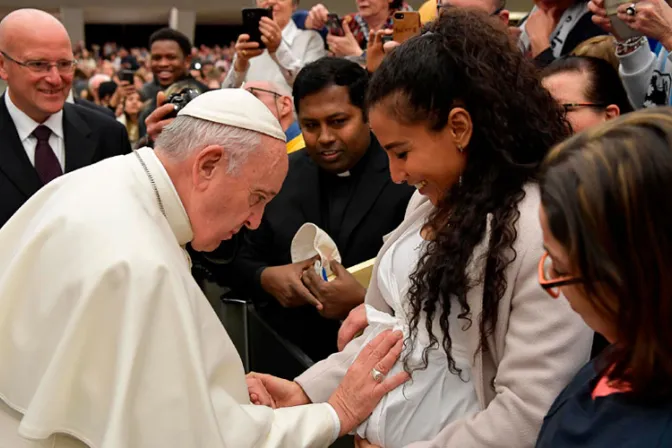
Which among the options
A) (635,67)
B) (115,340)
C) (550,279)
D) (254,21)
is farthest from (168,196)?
(254,21)

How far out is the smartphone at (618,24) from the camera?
8.24 ft

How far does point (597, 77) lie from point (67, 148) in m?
2.43

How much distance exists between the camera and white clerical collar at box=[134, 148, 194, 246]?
1.79 m

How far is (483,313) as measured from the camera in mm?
1565

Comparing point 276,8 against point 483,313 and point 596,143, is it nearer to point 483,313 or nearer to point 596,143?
point 483,313

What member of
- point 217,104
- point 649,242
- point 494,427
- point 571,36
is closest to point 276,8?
point 571,36

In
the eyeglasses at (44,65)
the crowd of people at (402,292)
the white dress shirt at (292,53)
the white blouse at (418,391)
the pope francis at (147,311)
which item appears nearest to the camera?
the crowd of people at (402,292)

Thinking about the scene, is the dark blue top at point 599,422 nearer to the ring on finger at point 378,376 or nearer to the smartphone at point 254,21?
the ring on finger at point 378,376

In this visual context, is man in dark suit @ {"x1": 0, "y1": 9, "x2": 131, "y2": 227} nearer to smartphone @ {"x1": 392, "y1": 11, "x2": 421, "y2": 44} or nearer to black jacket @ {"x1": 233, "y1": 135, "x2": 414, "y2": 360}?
black jacket @ {"x1": 233, "y1": 135, "x2": 414, "y2": 360}

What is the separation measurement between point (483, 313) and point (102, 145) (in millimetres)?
2585

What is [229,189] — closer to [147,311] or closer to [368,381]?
[147,311]

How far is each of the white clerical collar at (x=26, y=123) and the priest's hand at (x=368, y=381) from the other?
2.30 metres

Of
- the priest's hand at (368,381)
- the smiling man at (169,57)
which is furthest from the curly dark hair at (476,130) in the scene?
the smiling man at (169,57)

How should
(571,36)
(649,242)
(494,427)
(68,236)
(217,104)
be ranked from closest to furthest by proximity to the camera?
(649,242) → (494,427) → (68,236) → (217,104) → (571,36)
